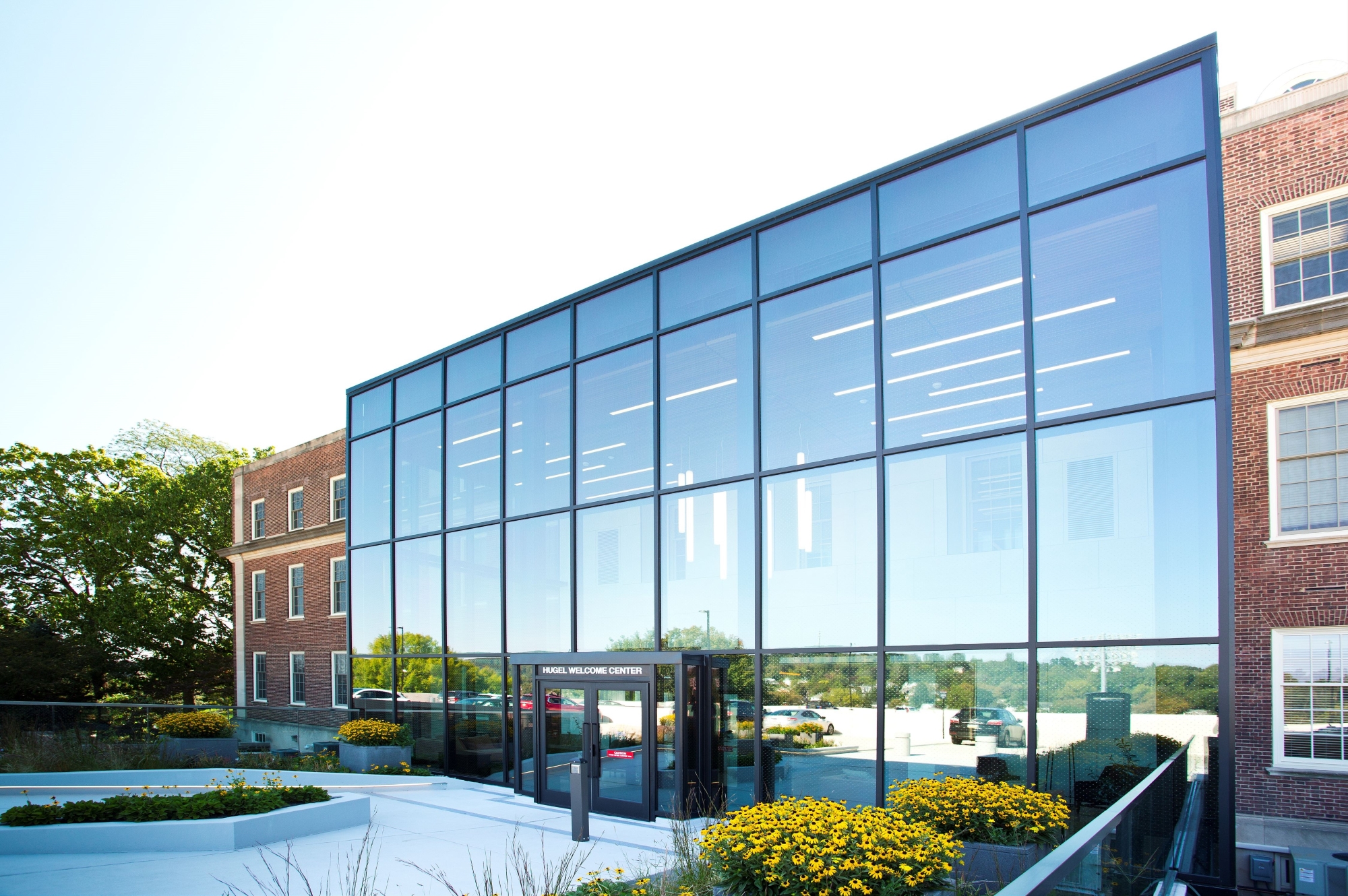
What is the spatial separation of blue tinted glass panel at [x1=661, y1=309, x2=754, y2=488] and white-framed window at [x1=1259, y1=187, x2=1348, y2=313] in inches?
407

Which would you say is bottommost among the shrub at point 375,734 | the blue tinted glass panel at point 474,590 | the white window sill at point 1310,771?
the shrub at point 375,734

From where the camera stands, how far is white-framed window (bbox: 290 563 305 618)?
31.5 m

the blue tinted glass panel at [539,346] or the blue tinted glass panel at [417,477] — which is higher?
the blue tinted glass panel at [539,346]

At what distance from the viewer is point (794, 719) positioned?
13234 millimetres

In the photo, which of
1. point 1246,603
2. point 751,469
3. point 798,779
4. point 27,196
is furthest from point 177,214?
point 1246,603

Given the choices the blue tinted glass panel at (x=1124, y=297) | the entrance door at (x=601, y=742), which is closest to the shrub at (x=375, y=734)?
the entrance door at (x=601, y=742)

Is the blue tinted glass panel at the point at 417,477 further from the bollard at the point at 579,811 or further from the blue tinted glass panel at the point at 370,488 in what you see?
the bollard at the point at 579,811

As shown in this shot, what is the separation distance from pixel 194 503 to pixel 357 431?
25028mm

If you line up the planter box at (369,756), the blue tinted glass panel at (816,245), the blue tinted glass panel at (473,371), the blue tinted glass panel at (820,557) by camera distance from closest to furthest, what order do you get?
1. the blue tinted glass panel at (820,557)
2. the blue tinted glass panel at (816,245)
3. the blue tinted glass panel at (473,371)
4. the planter box at (369,756)

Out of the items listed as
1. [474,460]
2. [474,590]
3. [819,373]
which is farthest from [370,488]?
[819,373]

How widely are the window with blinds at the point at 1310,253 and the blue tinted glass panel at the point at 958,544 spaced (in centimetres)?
954

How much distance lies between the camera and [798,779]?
1301 cm

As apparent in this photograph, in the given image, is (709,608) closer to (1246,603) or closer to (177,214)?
(1246,603)

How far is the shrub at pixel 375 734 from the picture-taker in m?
20.2
